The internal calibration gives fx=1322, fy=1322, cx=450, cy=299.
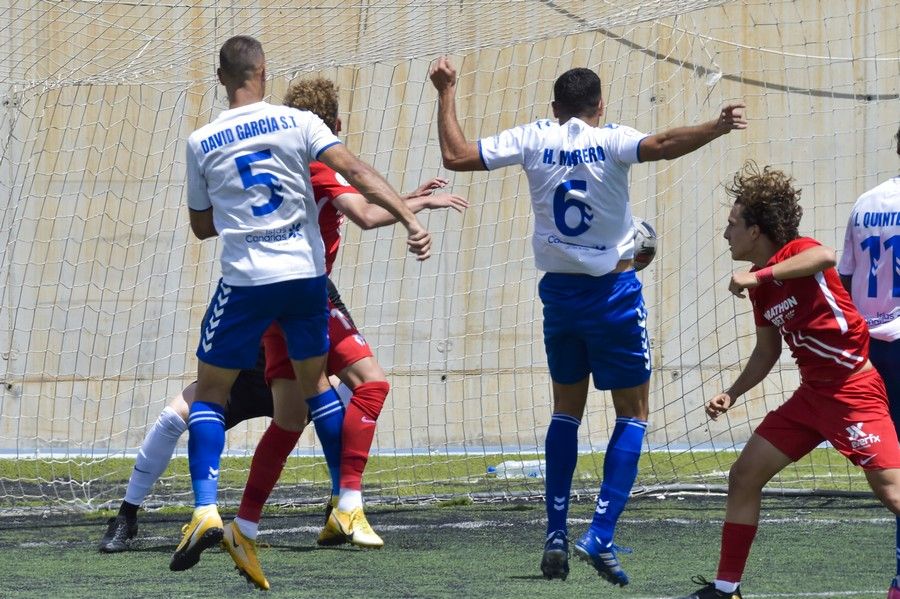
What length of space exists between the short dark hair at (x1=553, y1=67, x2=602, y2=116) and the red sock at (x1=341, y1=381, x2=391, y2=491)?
1.61m

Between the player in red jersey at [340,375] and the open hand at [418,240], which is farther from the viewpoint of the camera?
the player in red jersey at [340,375]

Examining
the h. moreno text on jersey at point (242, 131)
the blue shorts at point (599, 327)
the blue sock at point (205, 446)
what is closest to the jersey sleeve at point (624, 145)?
the blue shorts at point (599, 327)

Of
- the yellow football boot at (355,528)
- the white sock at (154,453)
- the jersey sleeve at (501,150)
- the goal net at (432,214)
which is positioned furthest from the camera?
the goal net at (432,214)

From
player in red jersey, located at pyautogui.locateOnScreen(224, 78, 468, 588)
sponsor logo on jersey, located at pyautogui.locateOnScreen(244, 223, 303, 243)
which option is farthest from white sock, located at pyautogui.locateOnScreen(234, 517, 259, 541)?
sponsor logo on jersey, located at pyautogui.locateOnScreen(244, 223, 303, 243)

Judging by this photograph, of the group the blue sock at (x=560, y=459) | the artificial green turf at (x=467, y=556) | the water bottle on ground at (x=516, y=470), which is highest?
the blue sock at (x=560, y=459)

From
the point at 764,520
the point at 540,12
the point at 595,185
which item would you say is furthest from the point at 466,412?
the point at 595,185

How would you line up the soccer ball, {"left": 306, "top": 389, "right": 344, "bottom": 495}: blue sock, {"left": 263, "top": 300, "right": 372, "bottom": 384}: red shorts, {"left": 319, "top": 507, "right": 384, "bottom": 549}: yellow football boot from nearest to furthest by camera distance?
{"left": 306, "top": 389, "right": 344, "bottom": 495}: blue sock < the soccer ball < {"left": 319, "top": 507, "right": 384, "bottom": 549}: yellow football boot < {"left": 263, "top": 300, "right": 372, "bottom": 384}: red shorts

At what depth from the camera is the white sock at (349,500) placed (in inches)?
227

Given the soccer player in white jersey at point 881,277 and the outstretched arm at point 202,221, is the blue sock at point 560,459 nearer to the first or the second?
the soccer player in white jersey at point 881,277

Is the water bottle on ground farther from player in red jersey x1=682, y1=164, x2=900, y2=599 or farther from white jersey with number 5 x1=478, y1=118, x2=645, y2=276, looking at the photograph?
player in red jersey x1=682, y1=164, x2=900, y2=599

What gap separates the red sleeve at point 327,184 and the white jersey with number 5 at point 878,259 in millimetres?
2156

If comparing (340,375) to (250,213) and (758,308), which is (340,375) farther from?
(758,308)

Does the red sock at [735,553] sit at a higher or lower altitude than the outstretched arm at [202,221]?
lower

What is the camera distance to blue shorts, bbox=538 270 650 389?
17.0ft
